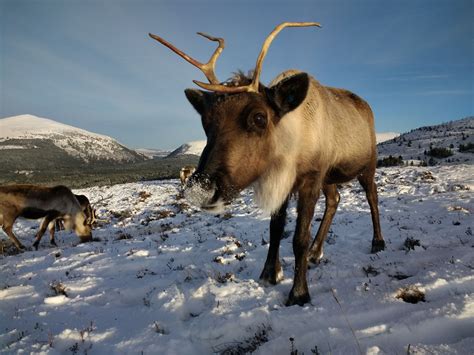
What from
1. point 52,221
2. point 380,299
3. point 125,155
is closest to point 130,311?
point 380,299

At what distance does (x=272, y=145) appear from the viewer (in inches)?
131

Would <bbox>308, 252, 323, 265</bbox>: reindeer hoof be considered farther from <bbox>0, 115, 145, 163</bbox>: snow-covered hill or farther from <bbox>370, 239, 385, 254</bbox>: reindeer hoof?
<bbox>0, 115, 145, 163</bbox>: snow-covered hill

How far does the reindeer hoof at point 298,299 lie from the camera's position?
11.1ft

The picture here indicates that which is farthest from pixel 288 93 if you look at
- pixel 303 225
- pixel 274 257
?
pixel 274 257

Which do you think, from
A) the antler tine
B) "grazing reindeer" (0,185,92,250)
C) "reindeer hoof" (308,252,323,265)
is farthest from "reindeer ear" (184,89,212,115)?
"grazing reindeer" (0,185,92,250)

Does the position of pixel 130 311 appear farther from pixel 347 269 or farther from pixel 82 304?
pixel 347 269

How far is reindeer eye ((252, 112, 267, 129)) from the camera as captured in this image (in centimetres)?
312

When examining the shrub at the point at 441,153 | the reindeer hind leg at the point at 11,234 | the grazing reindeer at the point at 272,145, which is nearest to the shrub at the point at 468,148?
the shrub at the point at 441,153

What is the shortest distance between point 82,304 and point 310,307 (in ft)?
10.4

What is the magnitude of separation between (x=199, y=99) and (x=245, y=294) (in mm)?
2514

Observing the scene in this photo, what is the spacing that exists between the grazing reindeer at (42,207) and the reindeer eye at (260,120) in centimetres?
854

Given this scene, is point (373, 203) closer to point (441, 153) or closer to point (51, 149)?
point (441, 153)

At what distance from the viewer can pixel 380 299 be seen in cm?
296

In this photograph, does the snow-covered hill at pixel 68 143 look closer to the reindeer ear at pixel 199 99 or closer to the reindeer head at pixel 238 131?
the reindeer ear at pixel 199 99
